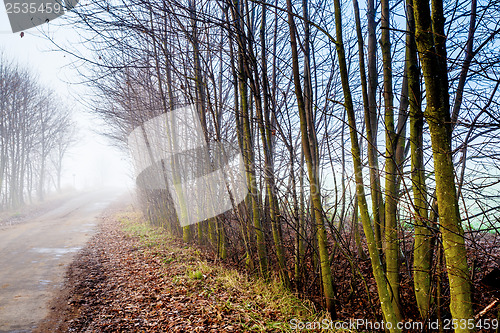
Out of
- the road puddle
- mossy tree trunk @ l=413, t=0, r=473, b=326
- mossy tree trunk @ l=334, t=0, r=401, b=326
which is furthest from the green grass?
the road puddle

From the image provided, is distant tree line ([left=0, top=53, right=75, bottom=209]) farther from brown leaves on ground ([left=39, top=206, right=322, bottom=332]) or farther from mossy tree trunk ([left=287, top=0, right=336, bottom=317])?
mossy tree trunk ([left=287, top=0, right=336, bottom=317])

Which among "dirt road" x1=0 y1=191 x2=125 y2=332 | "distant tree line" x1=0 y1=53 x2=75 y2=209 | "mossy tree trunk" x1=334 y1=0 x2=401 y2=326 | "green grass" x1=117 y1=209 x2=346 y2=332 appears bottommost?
"green grass" x1=117 y1=209 x2=346 y2=332

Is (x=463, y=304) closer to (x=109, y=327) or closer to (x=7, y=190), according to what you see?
(x=109, y=327)

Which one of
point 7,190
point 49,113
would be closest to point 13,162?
point 7,190

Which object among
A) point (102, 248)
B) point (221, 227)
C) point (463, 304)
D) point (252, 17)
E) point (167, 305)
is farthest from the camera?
point (102, 248)

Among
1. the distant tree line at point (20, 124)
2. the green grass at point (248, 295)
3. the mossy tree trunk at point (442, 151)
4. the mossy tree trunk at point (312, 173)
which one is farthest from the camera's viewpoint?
the distant tree line at point (20, 124)

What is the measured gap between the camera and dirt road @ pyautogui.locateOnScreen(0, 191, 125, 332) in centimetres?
459

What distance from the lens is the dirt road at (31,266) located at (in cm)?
459

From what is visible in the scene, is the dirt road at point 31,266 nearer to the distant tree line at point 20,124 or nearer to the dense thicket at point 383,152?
the dense thicket at point 383,152

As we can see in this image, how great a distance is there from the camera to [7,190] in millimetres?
21562

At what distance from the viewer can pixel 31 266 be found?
23.5 ft

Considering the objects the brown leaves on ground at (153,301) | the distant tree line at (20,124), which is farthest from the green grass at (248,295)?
the distant tree line at (20,124)

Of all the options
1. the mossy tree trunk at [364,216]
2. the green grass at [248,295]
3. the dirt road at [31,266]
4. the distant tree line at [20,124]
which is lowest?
the green grass at [248,295]

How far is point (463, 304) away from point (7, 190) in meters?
27.5
